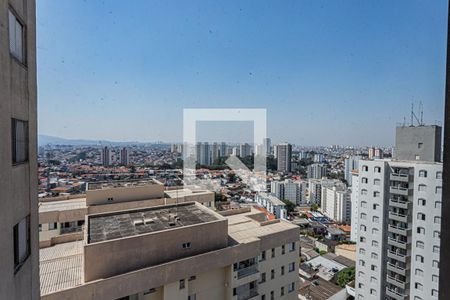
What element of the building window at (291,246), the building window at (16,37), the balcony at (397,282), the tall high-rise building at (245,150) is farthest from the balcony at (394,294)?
the building window at (16,37)

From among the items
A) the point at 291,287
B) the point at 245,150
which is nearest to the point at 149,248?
the point at 291,287

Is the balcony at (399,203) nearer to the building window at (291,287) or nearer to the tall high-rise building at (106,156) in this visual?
the building window at (291,287)

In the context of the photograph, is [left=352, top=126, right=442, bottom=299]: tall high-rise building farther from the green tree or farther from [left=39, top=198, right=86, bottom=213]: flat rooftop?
[left=39, top=198, right=86, bottom=213]: flat rooftop

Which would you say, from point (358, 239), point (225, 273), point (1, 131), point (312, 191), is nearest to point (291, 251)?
point (225, 273)

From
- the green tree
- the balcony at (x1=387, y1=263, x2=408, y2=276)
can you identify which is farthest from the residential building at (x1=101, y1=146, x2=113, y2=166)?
the green tree

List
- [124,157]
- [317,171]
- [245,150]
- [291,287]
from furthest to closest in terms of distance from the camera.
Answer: [317,171]
[124,157]
[245,150]
[291,287]

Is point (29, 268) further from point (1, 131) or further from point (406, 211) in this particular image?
point (406, 211)

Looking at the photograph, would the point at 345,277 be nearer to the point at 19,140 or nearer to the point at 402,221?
the point at 402,221
